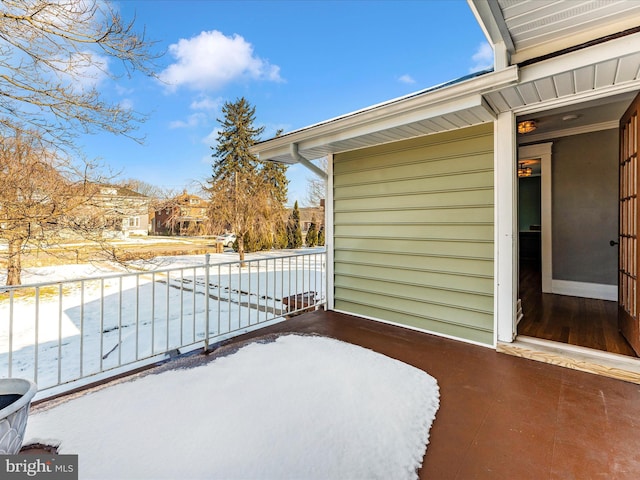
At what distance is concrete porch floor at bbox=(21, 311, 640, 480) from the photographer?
153 cm

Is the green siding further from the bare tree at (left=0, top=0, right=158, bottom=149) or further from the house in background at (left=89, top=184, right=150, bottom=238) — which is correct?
the house in background at (left=89, top=184, right=150, bottom=238)

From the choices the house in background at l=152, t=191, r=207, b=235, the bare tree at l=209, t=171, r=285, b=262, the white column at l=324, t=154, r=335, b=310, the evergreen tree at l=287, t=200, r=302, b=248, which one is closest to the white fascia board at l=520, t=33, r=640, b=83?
the white column at l=324, t=154, r=335, b=310

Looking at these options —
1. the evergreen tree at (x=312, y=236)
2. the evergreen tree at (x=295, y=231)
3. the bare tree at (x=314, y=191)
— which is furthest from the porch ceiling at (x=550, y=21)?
the evergreen tree at (x=312, y=236)

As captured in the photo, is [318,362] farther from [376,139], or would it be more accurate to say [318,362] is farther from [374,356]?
[376,139]

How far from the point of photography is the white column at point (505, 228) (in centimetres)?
287

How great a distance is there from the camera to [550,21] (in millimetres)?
2080

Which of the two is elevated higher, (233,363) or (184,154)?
(184,154)

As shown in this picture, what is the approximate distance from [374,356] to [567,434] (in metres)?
1.39

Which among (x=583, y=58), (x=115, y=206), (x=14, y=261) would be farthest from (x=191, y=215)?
(x=583, y=58)

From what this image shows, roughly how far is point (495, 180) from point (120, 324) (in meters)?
3.65

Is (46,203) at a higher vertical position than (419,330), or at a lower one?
higher

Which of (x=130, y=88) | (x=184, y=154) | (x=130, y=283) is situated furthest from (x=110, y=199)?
(x=184, y=154)

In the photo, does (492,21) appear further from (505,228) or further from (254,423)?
(254,423)

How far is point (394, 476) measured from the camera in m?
1.46
